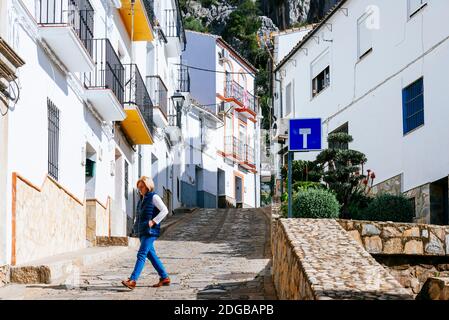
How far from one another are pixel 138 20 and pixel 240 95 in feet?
80.4

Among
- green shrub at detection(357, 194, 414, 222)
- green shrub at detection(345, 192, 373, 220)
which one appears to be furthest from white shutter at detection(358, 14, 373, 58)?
green shrub at detection(357, 194, 414, 222)

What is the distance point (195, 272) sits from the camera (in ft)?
38.9

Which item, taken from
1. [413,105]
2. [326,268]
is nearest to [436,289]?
[326,268]

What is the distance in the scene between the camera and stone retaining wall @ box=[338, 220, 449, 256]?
11281 mm

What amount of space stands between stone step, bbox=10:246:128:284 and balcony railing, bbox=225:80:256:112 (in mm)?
30371

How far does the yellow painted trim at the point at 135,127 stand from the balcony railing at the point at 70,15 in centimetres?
331

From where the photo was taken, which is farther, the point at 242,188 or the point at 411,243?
the point at 242,188

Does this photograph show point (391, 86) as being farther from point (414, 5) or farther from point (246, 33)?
point (246, 33)

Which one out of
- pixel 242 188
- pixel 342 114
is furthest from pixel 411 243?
pixel 242 188

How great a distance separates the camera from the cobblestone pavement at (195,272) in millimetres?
9617

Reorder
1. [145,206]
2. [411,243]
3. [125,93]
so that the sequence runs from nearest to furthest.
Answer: [145,206], [411,243], [125,93]

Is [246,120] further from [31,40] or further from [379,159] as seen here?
[31,40]

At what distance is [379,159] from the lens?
20.1 m
